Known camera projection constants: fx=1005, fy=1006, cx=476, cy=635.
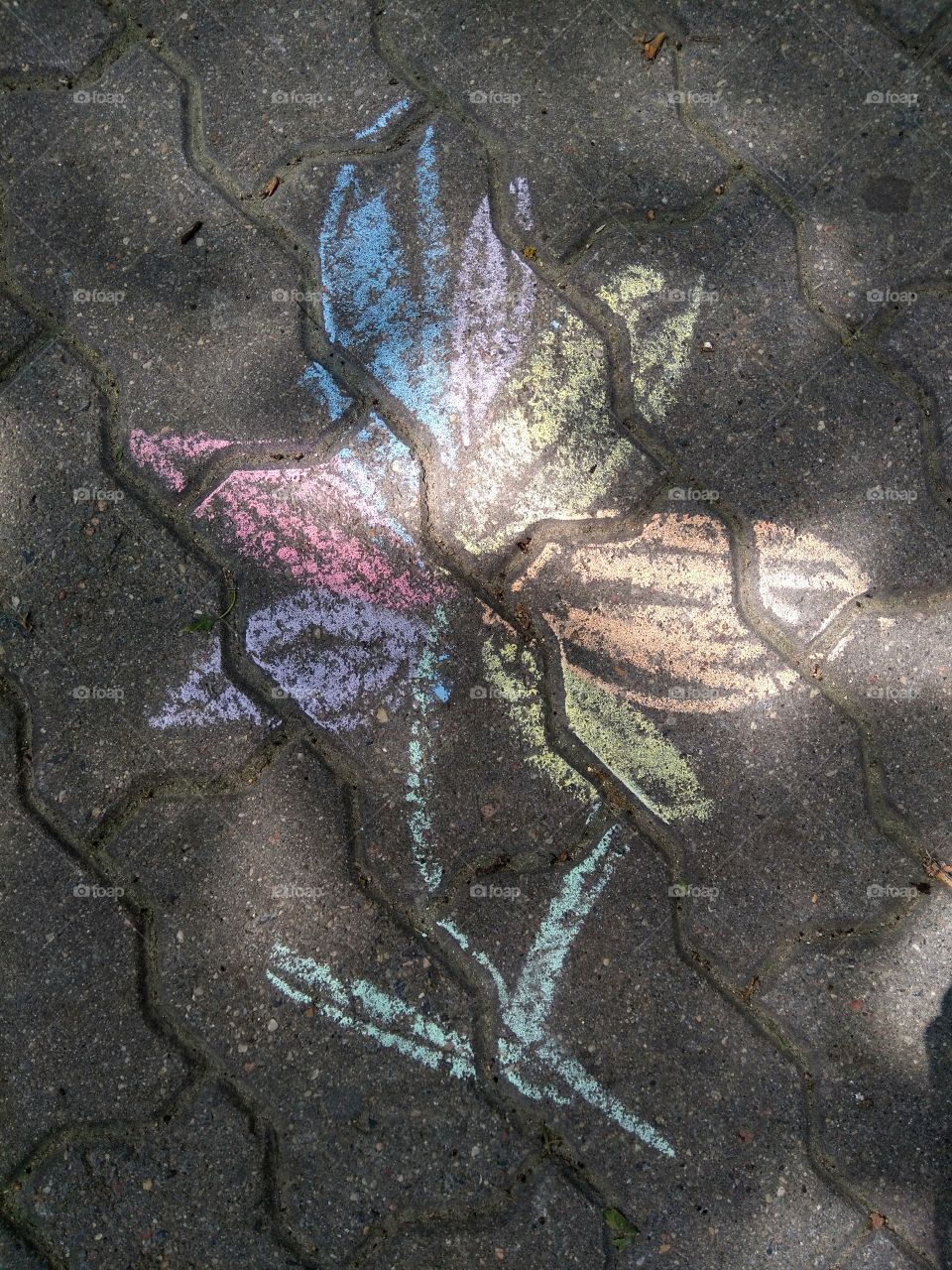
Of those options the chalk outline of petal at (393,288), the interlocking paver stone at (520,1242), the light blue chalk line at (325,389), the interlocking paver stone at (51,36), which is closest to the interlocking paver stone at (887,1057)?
the interlocking paver stone at (520,1242)

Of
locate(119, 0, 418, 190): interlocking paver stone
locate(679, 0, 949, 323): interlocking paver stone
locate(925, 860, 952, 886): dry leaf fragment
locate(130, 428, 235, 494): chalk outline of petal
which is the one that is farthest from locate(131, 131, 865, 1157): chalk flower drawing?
locate(925, 860, 952, 886): dry leaf fragment

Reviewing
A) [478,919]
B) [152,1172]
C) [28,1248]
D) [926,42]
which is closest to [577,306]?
[926,42]

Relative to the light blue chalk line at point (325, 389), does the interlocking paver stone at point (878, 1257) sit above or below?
below

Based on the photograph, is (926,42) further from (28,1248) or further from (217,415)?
(28,1248)

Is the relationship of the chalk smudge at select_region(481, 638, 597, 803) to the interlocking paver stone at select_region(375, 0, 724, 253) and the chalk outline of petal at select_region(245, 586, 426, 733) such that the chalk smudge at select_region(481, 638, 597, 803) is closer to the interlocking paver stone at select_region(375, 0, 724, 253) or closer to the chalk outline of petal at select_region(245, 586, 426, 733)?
the chalk outline of petal at select_region(245, 586, 426, 733)

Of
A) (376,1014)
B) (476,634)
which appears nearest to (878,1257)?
(376,1014)

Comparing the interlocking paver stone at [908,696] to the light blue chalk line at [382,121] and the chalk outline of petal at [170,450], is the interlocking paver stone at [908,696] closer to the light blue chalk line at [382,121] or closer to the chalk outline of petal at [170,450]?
the chalk outline of petal at [170,450]
